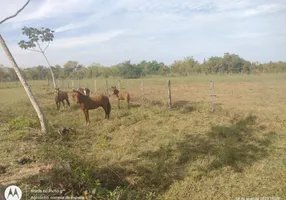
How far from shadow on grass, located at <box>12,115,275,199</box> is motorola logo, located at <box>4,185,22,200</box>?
321 mm

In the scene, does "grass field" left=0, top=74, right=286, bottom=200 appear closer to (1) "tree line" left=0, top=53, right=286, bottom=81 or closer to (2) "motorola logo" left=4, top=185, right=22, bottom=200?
(2) "motorola logo" left=4, top=185, right=22, bottom=200

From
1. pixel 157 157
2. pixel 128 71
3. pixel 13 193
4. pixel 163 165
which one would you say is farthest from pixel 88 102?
pixel 128 71

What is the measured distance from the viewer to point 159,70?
6216cm

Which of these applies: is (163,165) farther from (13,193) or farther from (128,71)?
(128,71)

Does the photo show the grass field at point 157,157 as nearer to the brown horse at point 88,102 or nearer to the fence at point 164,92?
the brown horse at point 88,102

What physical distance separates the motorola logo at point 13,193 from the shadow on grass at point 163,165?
321 mm

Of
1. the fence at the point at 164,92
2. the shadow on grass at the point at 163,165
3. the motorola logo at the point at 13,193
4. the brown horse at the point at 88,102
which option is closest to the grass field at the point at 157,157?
the shadow on grass at the point at 163,165

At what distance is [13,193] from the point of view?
3.03m

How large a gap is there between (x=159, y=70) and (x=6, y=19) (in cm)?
5757

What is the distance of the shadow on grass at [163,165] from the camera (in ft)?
11.7

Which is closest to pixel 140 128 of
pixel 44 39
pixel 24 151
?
pixel 24 151

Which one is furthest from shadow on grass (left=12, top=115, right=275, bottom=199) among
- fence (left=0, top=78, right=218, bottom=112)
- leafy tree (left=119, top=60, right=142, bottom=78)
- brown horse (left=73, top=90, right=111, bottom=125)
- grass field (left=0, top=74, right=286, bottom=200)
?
leafy tree (left=119, top=60, right=142, bottom=78)

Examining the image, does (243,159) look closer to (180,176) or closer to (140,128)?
(180,176)

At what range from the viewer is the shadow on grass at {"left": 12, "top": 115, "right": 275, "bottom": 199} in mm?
3574
